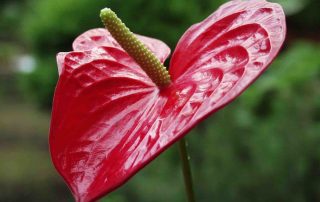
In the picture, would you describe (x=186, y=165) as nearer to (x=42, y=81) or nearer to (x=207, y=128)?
(x=207, y=128)

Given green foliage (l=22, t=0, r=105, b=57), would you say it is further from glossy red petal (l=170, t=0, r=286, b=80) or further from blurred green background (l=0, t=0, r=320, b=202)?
glossy red petal (l=170, t=0, r=286, b=80)

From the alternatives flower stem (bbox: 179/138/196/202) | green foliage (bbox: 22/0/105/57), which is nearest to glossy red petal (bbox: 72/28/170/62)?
flower stem (bbox: 179/138/196/202)

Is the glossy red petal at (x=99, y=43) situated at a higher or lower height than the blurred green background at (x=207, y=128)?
higher

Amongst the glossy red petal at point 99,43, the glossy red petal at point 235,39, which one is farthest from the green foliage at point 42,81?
the glossy red petal at point 235,39

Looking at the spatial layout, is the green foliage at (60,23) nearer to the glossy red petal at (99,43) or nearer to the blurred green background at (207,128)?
the blurred green background at (207,128)

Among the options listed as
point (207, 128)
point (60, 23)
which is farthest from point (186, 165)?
point (60, 23)

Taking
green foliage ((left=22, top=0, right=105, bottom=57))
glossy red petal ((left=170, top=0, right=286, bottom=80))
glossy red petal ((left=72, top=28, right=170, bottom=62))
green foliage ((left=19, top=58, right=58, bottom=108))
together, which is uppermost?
glossy red petal ((left=170, top=0, right=286, bottom=80))
